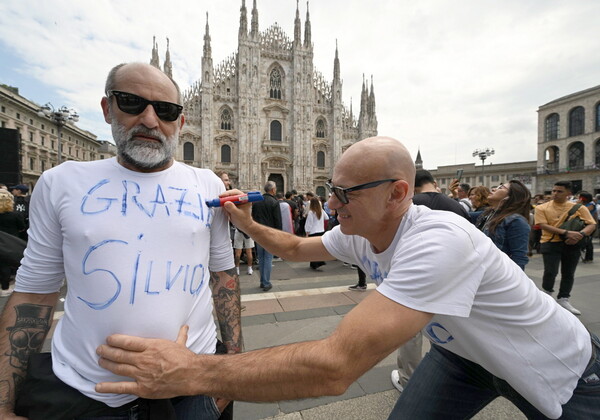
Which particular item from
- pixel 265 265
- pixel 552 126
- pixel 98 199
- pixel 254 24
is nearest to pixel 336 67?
pixel 254 24

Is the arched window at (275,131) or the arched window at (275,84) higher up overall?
the arched window at (275,84)

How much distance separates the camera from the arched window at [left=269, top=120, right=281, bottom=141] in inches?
1122

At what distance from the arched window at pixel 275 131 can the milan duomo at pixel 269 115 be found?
10 centimetres

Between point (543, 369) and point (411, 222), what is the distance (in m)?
0.75

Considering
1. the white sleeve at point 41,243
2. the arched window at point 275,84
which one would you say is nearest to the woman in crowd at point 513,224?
the white sleeve at point 41,243

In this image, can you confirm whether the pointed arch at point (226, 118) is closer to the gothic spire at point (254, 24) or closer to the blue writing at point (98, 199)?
the gothic spire at point (254, 24)

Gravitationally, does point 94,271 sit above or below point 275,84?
below

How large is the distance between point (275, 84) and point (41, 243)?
3075cm

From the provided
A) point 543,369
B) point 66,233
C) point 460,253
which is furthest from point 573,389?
point 66,233

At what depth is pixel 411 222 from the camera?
1.20m

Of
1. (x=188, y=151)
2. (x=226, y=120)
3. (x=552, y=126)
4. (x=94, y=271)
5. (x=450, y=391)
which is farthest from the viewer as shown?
(x=552, y=126)

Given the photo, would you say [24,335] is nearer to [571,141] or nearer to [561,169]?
[561,169]

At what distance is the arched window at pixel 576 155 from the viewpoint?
102 ft

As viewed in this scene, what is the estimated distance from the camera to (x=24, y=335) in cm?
113
